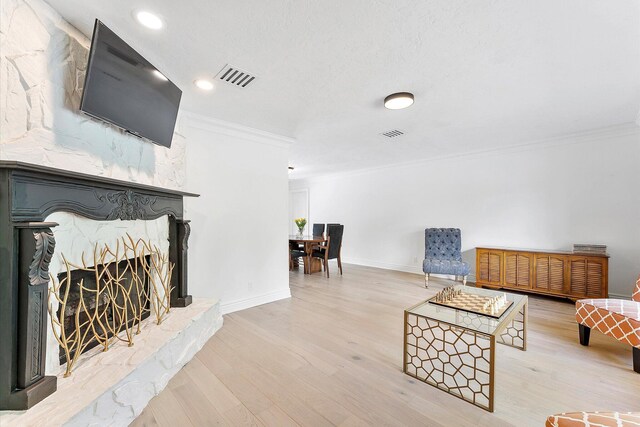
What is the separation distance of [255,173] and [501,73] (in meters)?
2.82

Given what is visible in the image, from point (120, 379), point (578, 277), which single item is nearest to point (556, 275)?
point (578, 277)

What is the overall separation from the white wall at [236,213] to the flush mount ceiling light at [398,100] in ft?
5.67

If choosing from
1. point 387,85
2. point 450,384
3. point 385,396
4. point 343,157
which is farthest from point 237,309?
point 343,157

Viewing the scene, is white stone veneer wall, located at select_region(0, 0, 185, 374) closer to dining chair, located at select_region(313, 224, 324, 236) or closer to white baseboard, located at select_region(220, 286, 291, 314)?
white baseboard, located at select_region(220, 286, 291, 314)

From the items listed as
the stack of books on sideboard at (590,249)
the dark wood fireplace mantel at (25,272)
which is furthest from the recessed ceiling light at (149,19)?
the stack of books on sideboard at (590,249)

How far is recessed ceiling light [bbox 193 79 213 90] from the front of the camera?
2.26 meters

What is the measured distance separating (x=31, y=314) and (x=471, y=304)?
2.86 m

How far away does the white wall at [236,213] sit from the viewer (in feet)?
9.98

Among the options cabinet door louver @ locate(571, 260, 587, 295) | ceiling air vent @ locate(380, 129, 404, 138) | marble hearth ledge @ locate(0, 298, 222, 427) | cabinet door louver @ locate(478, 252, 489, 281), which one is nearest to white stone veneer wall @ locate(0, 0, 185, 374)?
marble hearth ledge @ locate(0, 298, 222, 427)

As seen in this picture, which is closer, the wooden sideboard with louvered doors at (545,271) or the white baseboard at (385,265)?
the wooden sideboard with louvered doors at (545,271)

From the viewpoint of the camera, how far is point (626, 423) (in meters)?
1.00

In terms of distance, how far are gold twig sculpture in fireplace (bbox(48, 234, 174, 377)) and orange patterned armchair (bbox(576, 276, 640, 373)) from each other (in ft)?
12.0

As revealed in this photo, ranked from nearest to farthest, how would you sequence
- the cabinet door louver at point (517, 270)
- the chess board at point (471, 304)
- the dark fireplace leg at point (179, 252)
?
the chess board at point (471, 304)
the dark fireplace leg at point (179, 252)
the cabinet door louver at point (517, 270)

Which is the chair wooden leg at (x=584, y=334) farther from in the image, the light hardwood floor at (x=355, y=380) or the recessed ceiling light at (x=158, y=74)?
the recessed ceiling light at (x=158, y=74)
